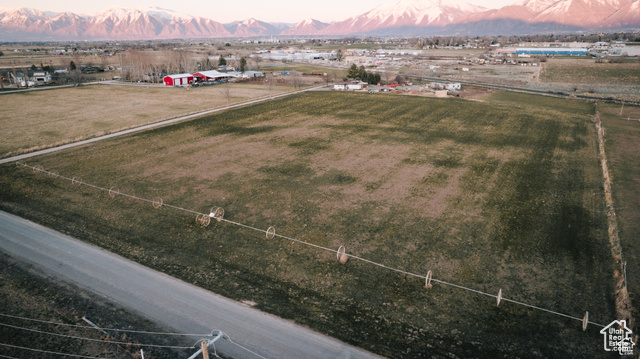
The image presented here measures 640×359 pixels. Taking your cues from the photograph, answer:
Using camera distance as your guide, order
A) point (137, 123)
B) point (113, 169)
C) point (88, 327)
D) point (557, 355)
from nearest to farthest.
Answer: point (557, 355)
point (88, 327)
point (113, 169)
point (137, 123)

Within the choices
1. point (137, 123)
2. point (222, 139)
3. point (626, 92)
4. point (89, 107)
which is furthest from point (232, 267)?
point (626, 92)

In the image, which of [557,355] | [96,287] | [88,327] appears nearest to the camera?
[557,355]

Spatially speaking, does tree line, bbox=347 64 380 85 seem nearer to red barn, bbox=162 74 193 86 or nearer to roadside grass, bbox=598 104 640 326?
red barn, bbox=162 74 193 86

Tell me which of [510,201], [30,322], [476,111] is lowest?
[30,322]

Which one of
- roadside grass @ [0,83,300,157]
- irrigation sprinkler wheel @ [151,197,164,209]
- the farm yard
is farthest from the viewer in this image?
roadside grass @ [0,83,300,157]

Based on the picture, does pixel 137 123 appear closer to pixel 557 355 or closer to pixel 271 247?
pixel 271 247

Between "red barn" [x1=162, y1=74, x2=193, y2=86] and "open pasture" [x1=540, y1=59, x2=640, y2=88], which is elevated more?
"open pasture" [x1=540, y1=59, x2=640, y2=88]

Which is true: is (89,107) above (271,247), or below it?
above

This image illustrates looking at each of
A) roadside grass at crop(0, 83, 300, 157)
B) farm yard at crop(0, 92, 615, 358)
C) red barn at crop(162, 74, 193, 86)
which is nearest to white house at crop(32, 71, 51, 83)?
roadside grass at crop(0, 83, 300, 157)
